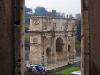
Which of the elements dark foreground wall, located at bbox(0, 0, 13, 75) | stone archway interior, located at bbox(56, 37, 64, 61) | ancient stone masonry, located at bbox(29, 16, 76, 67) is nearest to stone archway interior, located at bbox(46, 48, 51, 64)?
ancient stone masonry, located at bbox(29, 16, 76, 67)

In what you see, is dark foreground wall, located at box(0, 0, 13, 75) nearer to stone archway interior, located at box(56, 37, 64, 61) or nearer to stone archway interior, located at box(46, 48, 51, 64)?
stone archway interior, located at box(46, 48, 51, 64)

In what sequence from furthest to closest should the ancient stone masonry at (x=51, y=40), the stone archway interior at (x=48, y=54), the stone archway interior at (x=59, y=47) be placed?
the stone archway interior at (x=59, y=47), the stone archway interior at (x=48, y=54), the ancient stone masonry at (x=51, y=40)

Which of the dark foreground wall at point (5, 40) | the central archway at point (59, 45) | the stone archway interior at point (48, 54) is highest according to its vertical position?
the dark foreground wall at point (5, 40)

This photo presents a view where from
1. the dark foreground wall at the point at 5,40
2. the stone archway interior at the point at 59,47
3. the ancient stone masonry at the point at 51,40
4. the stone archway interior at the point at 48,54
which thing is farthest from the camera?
the stone archway interior at the point at 59,47

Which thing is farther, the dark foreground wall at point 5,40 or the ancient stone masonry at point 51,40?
the ancient stone masonry at point 51,40

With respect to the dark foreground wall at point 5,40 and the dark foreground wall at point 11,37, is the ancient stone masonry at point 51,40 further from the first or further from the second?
the dark foreground wall at point 5,40

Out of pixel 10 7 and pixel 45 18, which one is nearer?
pixel 10 7

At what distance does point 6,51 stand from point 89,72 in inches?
59.2

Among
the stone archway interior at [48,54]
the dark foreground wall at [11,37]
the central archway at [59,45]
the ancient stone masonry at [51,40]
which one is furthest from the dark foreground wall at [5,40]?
the central archway at [59,45]

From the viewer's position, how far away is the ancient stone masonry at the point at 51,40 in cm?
1906

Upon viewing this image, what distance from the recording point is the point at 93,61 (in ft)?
17.5

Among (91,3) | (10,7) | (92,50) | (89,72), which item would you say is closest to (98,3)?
(91,3)

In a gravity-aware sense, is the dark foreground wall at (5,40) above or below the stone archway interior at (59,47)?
above

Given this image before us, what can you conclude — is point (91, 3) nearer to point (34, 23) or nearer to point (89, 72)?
point (89, 72)
